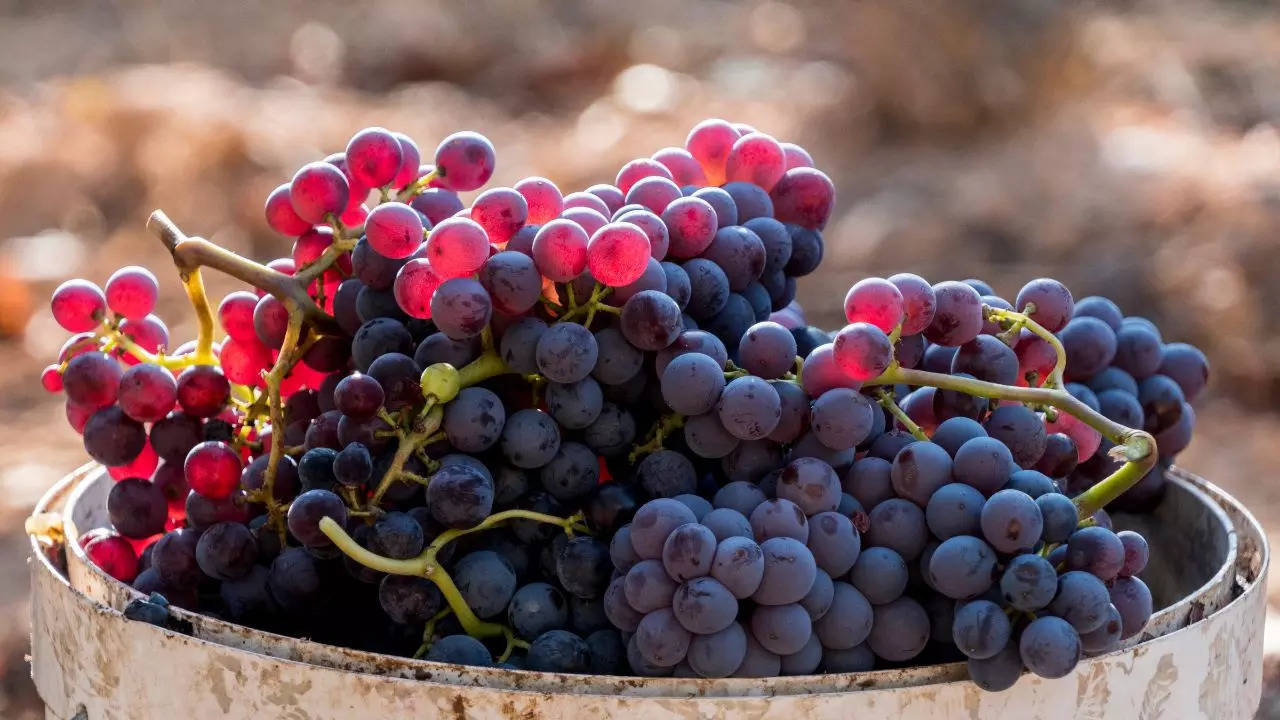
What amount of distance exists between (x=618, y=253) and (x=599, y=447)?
150mm

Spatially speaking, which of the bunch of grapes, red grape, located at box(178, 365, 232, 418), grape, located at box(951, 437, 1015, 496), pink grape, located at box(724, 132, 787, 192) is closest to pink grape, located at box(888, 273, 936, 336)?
the bunch of grapes

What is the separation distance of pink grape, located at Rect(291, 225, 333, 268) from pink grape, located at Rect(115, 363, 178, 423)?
0.47 ft

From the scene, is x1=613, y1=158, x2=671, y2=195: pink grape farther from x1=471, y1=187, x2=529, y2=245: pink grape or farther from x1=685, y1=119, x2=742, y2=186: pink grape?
x1=471, y1=187, x2=529, y2=245: pink grape

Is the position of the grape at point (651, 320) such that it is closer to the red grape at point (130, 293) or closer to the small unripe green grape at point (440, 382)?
the small unripe green grape at point (440, 382)

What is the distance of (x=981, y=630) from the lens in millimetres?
857

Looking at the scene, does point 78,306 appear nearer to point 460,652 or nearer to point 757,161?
point 460,652

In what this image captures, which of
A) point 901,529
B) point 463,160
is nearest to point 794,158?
point 463,160

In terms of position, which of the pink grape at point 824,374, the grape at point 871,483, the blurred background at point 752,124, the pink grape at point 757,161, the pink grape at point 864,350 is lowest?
the grape at point 871,483

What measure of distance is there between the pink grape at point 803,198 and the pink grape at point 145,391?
21.2 inches

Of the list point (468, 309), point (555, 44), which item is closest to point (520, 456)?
point (468, 309)

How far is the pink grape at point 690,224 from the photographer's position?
1.04 m

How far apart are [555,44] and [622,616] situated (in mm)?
7026

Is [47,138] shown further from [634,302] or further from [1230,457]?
[634,302]

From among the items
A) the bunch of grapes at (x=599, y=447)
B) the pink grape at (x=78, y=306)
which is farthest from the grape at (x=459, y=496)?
the pink grape at (x=78, y=306)
